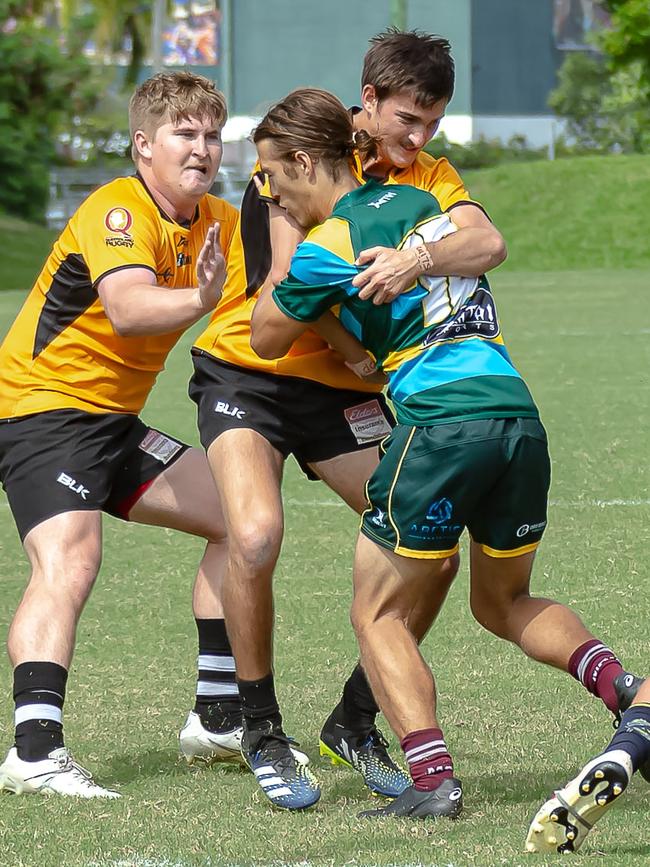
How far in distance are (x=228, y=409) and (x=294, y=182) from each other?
2.77 feet

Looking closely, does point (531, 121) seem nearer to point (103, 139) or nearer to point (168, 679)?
point (103, 139)

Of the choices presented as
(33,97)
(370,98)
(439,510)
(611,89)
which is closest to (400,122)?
(370,98)

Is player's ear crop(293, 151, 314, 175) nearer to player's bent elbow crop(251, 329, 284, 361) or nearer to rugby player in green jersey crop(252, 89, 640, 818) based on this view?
rugby player in green jersey crop(252, 89, 640, 818)

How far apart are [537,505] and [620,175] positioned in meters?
30.1

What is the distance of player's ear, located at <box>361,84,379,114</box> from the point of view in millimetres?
4773

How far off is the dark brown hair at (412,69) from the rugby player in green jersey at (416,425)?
0.20 m

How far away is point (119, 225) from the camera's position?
16.6 feet

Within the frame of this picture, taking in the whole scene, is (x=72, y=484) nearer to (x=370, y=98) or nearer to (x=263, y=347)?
(x=263, y=347)

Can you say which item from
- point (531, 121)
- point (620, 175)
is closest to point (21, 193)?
point (620, 175)

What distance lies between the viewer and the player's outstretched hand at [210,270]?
183 inches

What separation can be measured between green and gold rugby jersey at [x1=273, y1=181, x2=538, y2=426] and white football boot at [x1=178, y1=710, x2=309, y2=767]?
1399 millimetres

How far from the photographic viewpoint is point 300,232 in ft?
15.7

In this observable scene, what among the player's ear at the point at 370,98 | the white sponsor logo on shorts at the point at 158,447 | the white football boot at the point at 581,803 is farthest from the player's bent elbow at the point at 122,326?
the white football boot at the point at 581,803

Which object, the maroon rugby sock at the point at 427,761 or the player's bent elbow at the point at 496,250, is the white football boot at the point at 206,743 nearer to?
the maroon rugby sock at the point at 427,761
